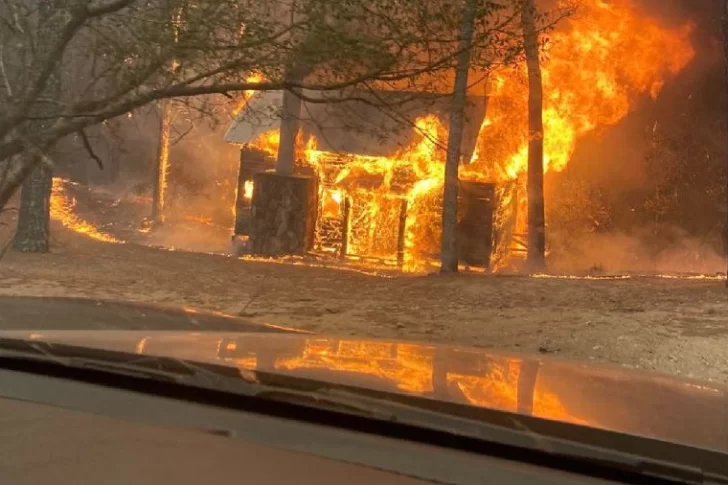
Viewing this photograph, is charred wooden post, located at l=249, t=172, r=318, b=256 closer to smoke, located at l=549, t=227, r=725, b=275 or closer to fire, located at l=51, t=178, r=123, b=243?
fire, located at l=51, t=178, r=123, b=243

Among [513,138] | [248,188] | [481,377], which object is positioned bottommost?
[481,377]

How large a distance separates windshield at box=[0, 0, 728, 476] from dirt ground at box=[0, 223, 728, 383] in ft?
0.27

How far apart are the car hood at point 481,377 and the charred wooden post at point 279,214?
19.0 metres

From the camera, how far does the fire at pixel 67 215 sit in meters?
27.0

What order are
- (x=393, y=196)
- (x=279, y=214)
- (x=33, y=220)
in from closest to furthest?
(x=33, y=220)
(x=279, y=214)
(x=393, y=196)

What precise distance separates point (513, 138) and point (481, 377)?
2021cm

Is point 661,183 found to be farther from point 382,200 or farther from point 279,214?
point 279,214

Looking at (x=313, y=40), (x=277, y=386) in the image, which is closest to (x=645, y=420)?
(x=277, y=386)

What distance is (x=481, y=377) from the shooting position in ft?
9.86

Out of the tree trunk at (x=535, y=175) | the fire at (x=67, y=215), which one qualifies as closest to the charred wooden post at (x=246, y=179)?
the fire at (x=67, y=215)

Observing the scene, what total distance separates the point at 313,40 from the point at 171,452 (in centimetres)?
583

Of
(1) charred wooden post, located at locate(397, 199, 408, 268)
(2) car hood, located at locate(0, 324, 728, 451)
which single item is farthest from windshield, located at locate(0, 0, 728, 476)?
(1) charred wooden post, located at locate(397, 199, 408, 268)

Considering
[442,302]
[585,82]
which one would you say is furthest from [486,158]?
[442,302]

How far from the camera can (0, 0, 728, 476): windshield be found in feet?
11.8
